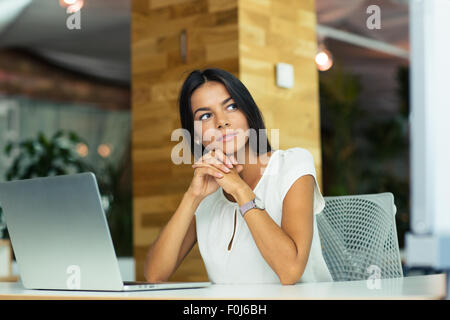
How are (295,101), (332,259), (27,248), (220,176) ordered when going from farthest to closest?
(295,101) → (332,259) → (220,176) → (27,248)

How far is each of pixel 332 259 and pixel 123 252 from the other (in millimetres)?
5428

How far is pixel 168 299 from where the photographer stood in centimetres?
115

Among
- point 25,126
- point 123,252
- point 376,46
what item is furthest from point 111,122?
point 376,46

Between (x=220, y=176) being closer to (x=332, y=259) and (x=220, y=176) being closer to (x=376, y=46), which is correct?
(x=332, y=259)

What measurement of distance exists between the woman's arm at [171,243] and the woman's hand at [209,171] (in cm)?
4

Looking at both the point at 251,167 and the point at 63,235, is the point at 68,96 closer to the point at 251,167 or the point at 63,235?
the point at 251,167

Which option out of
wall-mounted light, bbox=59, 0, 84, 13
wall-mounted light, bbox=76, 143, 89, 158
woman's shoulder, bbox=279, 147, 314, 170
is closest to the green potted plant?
wall-mounted light, bbox=59, 0, 84, 13

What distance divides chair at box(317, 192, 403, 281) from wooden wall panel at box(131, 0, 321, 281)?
128 centimetres

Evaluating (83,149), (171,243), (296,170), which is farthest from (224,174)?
(83,149)

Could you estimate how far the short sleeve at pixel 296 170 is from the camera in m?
1.76

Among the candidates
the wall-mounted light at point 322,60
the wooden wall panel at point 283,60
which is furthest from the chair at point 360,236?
the wall-mounted light at point 322,60

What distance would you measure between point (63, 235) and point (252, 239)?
2.16 ft

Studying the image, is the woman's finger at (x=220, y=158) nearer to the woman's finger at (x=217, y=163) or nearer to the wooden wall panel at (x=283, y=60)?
the woman's finger at (x=217, y=163)
